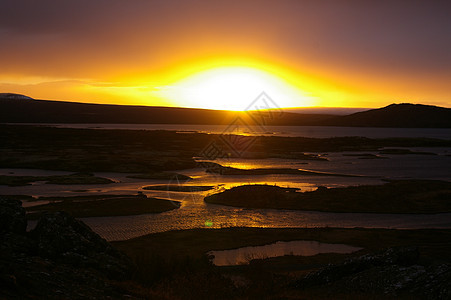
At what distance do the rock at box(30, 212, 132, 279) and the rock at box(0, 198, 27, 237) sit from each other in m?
0.62

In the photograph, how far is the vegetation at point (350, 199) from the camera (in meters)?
39.5

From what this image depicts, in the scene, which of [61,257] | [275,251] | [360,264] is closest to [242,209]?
[275,251]

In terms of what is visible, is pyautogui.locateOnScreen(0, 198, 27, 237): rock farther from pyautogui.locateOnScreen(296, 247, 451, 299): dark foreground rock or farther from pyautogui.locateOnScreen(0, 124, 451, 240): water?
pyautogui.locateOnScreen(0, 124, 451, 240): water

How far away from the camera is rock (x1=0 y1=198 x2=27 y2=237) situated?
16.0 metres

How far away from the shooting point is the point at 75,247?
16125mm

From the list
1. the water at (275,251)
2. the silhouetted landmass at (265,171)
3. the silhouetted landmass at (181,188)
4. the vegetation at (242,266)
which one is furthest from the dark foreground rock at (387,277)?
the silhouetted landmass at (265,171)

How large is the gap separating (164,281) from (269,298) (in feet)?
15.0

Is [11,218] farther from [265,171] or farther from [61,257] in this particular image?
[265,171]

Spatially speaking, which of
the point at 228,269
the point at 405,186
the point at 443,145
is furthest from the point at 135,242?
the point at 443,145

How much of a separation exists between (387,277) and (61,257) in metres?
12.0

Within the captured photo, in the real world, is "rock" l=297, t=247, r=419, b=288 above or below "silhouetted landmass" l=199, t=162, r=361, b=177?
above

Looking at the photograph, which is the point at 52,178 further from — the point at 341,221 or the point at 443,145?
the point at 443,145

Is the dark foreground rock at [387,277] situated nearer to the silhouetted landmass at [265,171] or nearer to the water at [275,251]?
the water at [275,251]

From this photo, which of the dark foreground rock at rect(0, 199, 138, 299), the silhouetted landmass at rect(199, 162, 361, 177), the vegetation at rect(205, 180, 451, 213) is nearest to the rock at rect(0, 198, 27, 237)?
the dark foreground rock at rect(0, 199, 138, 299)
